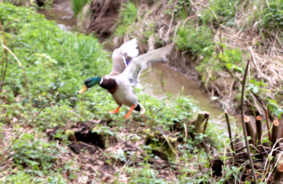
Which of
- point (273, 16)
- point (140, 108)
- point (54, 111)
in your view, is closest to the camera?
point (54, 111)

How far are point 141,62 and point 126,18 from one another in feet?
24.3

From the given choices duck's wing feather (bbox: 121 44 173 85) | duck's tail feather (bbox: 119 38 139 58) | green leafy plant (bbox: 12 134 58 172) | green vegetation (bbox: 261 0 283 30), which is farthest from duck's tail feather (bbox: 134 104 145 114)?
green vegetation (bbox: 261 0 283 30)

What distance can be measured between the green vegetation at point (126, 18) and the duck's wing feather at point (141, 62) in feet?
21.4

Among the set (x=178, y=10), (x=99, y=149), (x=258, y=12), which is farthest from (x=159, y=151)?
(x=178, y=10)

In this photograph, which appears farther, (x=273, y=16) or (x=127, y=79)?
(x=273, y=16)

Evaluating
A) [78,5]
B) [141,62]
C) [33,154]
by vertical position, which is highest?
[78,5]

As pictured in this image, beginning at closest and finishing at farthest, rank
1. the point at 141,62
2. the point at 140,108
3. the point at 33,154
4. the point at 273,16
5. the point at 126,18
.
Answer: the point at 33,154, the point at 141,62, the point at 140,108, the point at 273,16, the point at 126,18

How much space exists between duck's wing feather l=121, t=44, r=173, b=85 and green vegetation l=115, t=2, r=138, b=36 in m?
6.53

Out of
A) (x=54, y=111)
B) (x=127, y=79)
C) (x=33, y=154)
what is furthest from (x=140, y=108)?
(x=33, y=154)

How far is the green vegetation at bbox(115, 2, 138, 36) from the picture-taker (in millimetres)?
10209

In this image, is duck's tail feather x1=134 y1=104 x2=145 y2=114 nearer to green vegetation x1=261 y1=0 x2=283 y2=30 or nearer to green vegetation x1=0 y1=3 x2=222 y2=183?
green vegetation x1=0 y1=3 x2=222 y2=183

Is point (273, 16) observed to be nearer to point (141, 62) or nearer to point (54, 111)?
point (141, 62)

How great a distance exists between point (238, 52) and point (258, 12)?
1.66m

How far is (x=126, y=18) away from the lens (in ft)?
34.9
